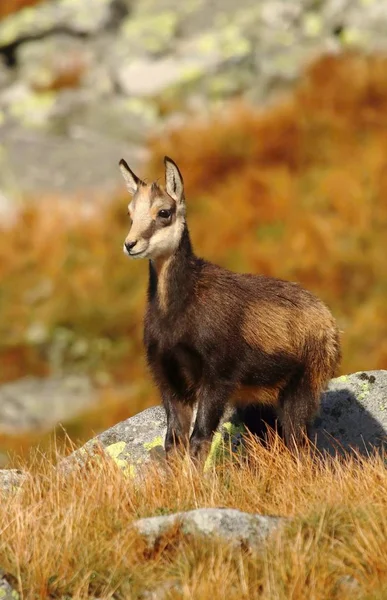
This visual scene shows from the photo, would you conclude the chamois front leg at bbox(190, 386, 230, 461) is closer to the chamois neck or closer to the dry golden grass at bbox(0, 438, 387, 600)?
the chamois neck

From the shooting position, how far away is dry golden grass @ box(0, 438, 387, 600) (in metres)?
6.51

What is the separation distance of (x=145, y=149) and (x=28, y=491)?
57.9 feet

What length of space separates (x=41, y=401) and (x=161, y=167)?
632cm

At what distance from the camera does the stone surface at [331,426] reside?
34.8 feet

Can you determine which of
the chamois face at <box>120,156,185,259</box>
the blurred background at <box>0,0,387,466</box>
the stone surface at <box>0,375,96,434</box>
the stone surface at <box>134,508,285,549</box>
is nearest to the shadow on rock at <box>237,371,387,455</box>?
the chamois face at <box>120,156,185,259</box>

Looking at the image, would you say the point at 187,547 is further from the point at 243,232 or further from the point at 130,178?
the point at 243,232

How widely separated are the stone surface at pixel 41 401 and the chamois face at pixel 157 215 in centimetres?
1109

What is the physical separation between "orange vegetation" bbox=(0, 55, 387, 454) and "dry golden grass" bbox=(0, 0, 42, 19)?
381 inches

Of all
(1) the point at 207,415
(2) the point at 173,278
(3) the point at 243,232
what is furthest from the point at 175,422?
(3) the point at 243,232

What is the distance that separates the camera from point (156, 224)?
29.9ft

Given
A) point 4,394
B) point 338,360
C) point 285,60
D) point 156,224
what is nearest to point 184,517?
point 156,224

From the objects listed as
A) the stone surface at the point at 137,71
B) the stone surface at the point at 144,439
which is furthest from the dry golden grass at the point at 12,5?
the stone surface at the point at 144,439

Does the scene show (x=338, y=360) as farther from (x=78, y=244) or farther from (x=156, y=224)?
(x=78, y=244)

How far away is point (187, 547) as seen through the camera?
22.3 ft
